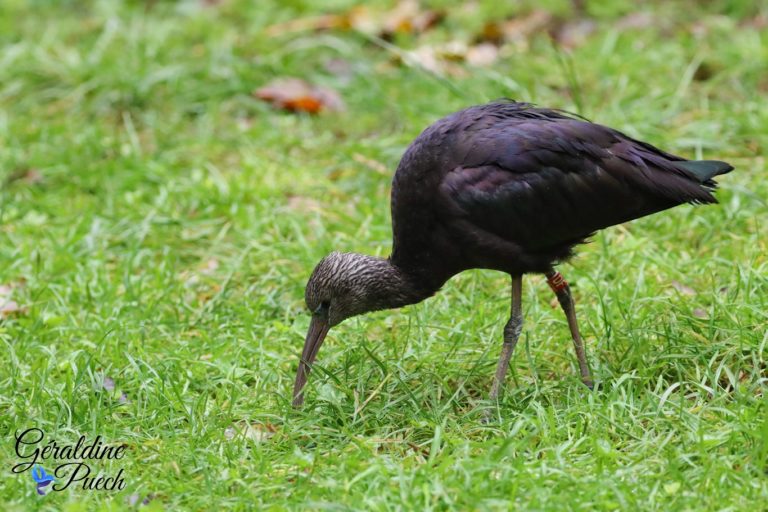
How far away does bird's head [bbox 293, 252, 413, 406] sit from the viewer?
493 centimetres

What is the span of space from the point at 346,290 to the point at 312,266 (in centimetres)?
104

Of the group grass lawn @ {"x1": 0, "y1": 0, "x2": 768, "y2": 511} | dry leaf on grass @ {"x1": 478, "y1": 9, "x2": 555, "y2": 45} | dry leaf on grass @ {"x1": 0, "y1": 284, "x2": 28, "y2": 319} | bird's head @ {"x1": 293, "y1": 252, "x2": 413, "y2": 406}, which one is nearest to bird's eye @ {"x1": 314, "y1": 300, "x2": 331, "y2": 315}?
bird's head @ {"x1": 293, "y1": 252, "x2": 413, "y2": 406}

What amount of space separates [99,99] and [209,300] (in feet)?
9.38

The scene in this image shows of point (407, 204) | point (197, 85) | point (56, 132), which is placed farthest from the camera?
point (197, 85)

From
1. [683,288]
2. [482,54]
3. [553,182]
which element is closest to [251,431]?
[553,182]

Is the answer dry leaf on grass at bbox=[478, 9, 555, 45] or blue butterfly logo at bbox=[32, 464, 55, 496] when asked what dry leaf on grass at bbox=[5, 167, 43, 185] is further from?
dry leaf on grass at bbox=[478, 9, 555, 45]

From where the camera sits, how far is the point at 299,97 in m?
8.02

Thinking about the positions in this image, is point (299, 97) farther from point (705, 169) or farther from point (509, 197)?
point (705, 169)

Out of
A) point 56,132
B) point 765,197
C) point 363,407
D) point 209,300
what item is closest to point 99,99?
point 56,132

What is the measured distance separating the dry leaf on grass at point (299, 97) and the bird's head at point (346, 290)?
10.5 ft

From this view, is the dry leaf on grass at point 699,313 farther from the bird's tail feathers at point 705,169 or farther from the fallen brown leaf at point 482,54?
the fallen brown leaf at point 482,54

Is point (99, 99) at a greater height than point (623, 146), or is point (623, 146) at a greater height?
point (623, 146)

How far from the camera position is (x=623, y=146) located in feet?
15.9

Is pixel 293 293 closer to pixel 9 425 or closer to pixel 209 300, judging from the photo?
pixel 209 300
